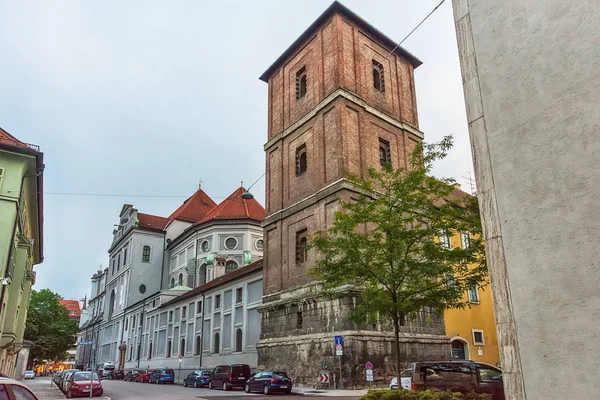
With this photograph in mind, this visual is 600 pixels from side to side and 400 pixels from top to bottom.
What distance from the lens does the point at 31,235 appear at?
37656mm

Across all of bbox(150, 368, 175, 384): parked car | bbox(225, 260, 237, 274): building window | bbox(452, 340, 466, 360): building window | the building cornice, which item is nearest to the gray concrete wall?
the building cornice

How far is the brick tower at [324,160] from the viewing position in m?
25.0

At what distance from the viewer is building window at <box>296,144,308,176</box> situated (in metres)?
31.5

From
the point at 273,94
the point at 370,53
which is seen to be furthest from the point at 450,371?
the point at 273,94

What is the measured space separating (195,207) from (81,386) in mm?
48750

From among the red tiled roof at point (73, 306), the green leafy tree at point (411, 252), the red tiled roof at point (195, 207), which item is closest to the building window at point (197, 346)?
the red tiled roof at point (195, 207)

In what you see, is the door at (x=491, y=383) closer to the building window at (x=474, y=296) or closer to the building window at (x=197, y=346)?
the building window at (x=474, y=296)

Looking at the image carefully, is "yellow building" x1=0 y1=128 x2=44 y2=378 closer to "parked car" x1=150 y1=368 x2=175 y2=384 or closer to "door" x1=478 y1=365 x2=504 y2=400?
"parked car" x1=150 y1=368 x2=175 y2=384

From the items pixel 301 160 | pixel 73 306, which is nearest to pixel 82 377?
pixel 301 160

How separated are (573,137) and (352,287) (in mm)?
18188

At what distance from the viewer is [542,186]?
6.18 metres

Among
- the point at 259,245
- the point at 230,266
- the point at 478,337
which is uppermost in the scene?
the point at 259,245

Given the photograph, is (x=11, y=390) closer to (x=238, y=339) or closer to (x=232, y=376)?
(x=232, y=376)

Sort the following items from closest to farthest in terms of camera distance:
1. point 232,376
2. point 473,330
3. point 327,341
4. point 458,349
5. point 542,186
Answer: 1. point 542,186
2. point 327,341
3. point 232,376
4. point 458,349
5. point 473,330
